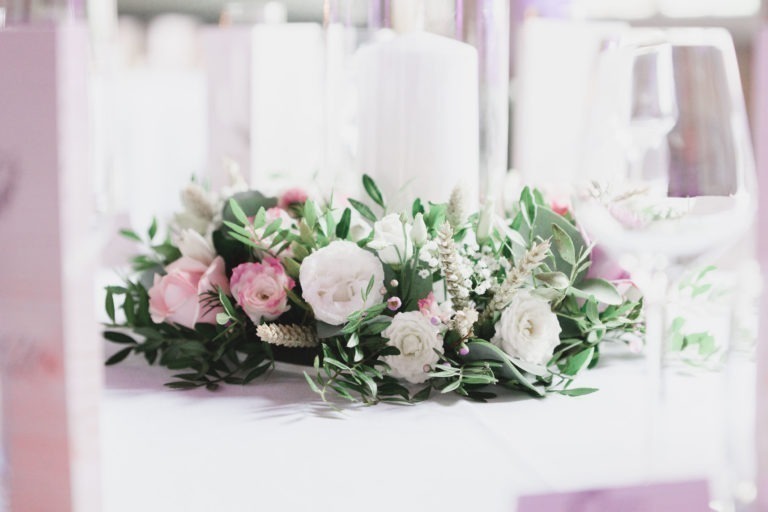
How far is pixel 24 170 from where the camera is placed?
0.37 m

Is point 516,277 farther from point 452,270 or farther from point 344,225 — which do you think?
point 344,225

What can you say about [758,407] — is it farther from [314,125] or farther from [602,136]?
[314,125]

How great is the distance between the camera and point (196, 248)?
806mm

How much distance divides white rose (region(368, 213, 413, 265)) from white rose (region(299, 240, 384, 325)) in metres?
0.01

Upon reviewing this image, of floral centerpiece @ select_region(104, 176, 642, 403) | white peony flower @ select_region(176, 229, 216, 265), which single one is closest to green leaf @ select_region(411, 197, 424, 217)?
floral centerpiece @ select_region(104, 176, 642, 403)

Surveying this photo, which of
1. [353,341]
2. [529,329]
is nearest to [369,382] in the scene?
[353,341]

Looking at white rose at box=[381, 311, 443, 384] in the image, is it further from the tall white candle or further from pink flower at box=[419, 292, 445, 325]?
the tall white candle

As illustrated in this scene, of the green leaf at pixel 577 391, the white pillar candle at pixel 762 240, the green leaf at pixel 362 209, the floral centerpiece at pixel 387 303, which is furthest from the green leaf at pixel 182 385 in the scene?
the white pillar candle at pixel 762 240

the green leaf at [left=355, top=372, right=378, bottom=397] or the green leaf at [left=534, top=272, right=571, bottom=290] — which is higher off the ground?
the green leaf at [left=534, top=272, right=571, bottom=290]

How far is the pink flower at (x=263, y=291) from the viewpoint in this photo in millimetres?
706

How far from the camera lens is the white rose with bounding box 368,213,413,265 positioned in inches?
27.0

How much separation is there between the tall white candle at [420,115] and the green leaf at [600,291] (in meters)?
0.14

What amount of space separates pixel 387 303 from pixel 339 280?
4 centimetres

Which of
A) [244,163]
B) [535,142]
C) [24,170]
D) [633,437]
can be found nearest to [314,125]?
[244,163]
